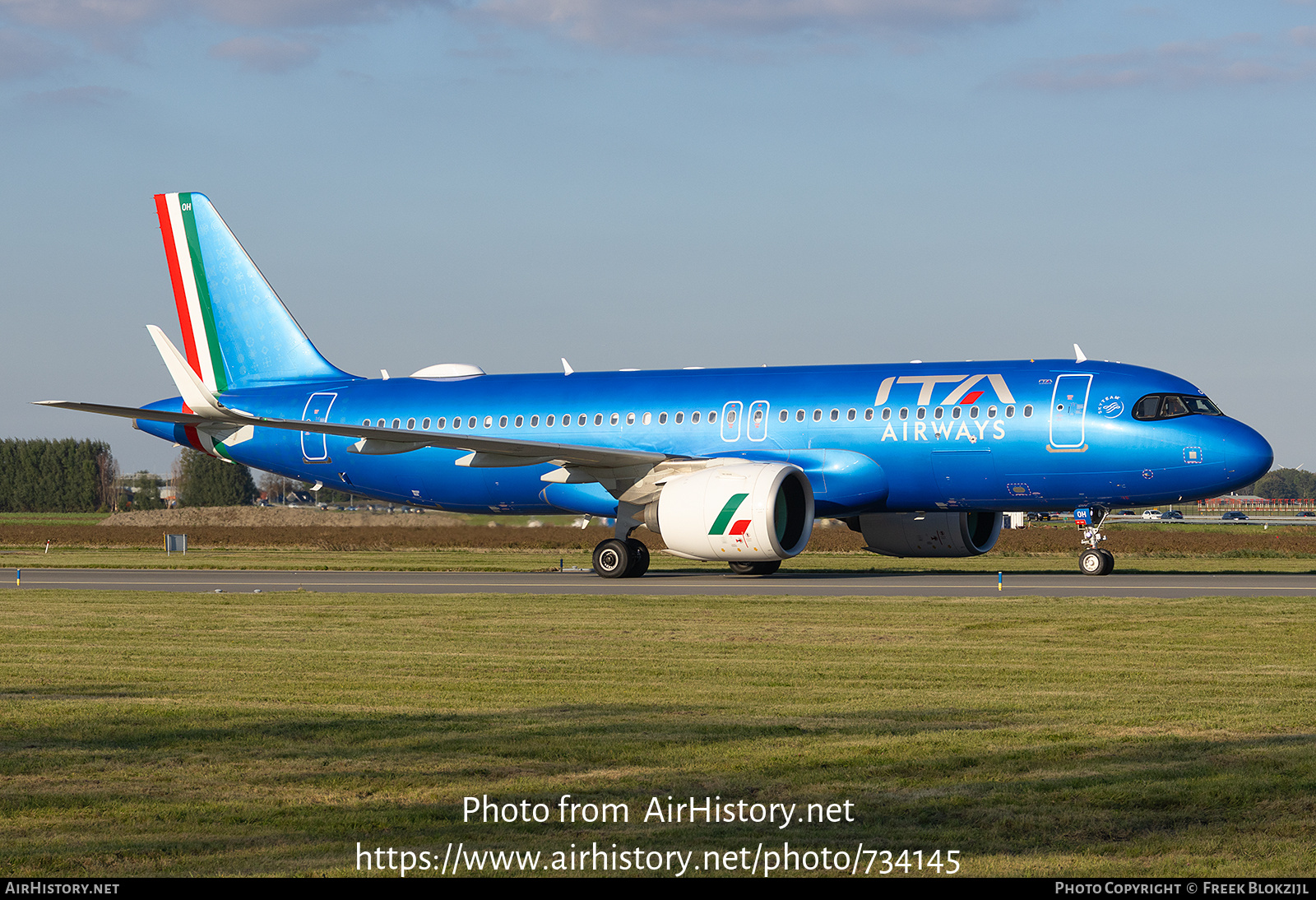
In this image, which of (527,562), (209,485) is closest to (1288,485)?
(209,485)

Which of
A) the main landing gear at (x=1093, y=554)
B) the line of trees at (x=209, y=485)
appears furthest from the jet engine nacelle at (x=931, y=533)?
the line of trees at (x=209, y=485)

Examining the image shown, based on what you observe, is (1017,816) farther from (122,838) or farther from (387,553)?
(387,553)

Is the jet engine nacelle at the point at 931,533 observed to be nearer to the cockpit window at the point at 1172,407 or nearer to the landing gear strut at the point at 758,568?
the landing gear strut at the point at 758,568

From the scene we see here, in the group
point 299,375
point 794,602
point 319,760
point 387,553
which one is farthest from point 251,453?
point 319,760

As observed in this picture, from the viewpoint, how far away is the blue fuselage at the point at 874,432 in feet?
87.1

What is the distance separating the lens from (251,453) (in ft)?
116

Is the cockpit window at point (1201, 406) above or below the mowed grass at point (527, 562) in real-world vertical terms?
above

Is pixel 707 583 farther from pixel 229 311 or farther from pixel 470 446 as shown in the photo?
pixel 229 311

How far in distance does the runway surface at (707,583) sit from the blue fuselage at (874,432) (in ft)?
5.70

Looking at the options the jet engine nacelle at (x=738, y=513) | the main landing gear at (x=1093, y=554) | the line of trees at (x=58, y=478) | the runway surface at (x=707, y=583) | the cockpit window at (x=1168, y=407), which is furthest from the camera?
the line of trees at (x=58, y=478)

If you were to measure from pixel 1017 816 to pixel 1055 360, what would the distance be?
873 inches

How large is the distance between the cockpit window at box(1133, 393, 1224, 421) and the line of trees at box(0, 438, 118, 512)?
10500cm

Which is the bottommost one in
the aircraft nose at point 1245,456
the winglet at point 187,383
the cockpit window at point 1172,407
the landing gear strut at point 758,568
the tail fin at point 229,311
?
the landing gear strut at point 758,568

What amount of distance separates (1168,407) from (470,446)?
14.1m
